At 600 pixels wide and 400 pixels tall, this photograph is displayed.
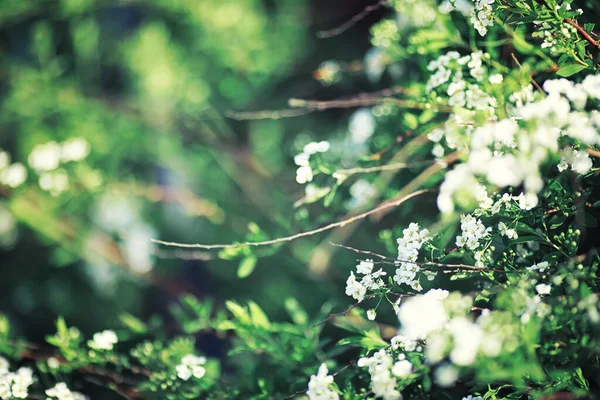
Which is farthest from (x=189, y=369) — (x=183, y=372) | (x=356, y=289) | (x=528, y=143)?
(x=528, y=143)

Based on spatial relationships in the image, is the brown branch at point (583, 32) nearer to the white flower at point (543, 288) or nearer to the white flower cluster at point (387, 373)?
the white flower at point (543, 288)

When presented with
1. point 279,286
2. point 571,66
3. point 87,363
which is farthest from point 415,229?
point 279,286

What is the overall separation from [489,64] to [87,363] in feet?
3.86

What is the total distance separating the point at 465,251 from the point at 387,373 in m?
0.27

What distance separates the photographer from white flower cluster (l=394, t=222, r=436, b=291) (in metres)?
0.81

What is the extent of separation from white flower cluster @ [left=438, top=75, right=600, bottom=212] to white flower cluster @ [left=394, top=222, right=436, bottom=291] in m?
0.15

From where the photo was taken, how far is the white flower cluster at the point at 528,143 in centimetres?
64

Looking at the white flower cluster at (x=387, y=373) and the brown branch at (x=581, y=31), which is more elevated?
the brown branch at (x=581, y=31)

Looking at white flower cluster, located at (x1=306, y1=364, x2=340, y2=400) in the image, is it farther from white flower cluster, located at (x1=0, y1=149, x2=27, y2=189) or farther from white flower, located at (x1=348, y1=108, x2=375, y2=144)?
white flower cluster, located at (x1=0, y1=149, x2=27, y2=189)

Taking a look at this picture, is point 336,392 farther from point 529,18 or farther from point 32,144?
point 32,144

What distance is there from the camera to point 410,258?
2.66 feet

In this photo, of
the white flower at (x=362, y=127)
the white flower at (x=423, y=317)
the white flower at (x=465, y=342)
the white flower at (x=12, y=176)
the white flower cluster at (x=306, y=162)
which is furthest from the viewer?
the white flower at (x=12, y=176)

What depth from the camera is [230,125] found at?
2348mm

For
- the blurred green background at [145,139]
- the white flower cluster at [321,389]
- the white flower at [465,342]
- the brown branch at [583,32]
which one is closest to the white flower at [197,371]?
the white flower cluster at [321,389]
